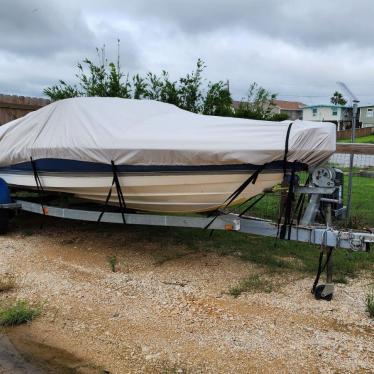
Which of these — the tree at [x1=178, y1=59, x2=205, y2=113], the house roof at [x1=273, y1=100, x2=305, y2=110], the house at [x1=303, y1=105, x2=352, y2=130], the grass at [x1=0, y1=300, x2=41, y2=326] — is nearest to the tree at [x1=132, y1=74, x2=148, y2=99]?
the tree at [x1=178, y1=59, x2=205, y2=113]

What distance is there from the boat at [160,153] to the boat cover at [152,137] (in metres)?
0.01

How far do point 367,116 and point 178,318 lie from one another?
2839 inches

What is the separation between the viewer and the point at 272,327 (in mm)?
4062

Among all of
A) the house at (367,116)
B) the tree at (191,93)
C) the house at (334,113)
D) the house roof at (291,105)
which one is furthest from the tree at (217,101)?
the house roof at (291,105)

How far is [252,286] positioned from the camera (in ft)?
16.4

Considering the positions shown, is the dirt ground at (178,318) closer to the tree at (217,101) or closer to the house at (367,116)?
the tree at (217,101)

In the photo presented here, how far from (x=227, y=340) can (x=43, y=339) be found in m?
1.55

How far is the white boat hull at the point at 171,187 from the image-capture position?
195 inches

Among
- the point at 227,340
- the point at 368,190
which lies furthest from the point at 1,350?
the point at 368,190

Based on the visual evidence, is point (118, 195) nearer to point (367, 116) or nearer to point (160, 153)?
point (160, 153)

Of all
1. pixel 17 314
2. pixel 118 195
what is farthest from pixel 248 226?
pixel 17 314

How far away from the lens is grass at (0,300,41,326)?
4184mm

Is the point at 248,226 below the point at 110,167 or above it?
below

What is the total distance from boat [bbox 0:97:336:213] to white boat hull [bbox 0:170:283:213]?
0.4 inches
